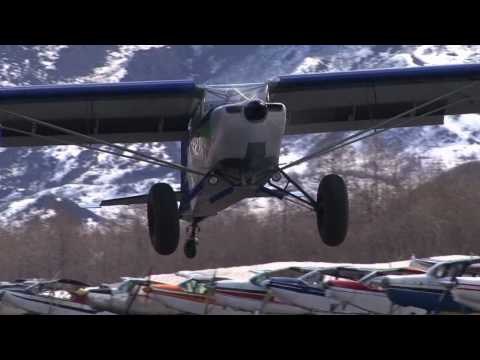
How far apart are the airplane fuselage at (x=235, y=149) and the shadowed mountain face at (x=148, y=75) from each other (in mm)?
82407

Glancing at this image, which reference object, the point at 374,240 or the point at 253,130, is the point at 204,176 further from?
the point at 374,240

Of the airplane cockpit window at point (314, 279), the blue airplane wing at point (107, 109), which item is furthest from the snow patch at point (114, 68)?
the blue airplane wing at point (107, 109)

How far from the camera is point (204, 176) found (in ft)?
41.4

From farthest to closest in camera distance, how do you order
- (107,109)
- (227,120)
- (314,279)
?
(314,279), (107,109), (227,120)

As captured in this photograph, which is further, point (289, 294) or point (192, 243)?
point (289, 294)

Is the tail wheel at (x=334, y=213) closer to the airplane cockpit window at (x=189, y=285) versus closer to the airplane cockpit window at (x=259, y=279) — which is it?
the airplane cockpit window at (x=259, y=279)

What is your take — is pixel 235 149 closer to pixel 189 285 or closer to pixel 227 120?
pixel 227 120

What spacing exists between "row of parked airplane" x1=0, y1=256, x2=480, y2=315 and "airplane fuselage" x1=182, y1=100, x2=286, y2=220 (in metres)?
6.13

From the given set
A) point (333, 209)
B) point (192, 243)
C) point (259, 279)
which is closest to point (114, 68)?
point (259, 279)

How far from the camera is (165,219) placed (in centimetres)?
1251

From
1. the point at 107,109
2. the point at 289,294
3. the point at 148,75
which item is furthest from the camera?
the point at 148,75

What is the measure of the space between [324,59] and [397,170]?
129m

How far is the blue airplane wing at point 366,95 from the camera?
14.0 m

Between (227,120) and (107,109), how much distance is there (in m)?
3.44
